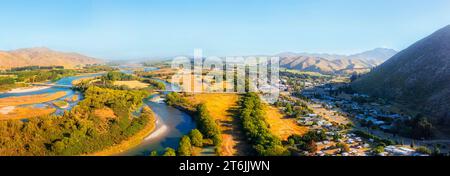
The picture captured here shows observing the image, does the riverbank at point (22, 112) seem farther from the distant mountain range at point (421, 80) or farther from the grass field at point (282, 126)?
the distant mountain range at point (421, 80)

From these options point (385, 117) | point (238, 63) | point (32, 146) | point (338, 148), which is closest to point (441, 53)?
point (385, 117)

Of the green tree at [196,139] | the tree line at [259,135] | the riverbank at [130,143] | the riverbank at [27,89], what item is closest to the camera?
the tree line at [259,135]

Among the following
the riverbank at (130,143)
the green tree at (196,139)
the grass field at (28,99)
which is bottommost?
the riverbank at (130,143)

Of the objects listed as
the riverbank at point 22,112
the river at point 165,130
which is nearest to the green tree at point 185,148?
the river at point 165,130

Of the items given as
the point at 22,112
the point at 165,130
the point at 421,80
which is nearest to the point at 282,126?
the point at 165,130

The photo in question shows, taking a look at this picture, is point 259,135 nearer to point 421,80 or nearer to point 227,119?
point 227,119
